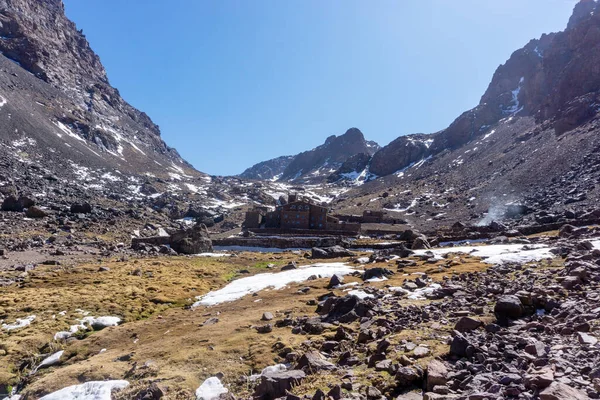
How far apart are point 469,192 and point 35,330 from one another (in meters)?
114

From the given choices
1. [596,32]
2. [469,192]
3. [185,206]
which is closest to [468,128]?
[596,32]

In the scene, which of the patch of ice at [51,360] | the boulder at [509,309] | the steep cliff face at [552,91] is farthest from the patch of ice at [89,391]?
the steep cliff face at [552,91]

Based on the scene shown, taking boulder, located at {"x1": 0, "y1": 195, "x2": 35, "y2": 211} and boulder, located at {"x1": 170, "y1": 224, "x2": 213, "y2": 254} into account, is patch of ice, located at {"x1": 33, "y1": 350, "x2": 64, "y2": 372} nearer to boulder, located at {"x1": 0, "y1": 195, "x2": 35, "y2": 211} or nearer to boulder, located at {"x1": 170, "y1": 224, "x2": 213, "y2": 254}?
boulder, located at {"x1": 170, "y1": 224, "x2": 213, "y2": 254}

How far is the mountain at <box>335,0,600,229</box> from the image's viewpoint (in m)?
76.5

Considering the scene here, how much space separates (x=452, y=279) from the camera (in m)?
18.0

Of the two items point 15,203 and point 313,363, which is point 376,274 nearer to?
point 313,363

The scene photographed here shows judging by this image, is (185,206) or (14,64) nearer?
(185,206)

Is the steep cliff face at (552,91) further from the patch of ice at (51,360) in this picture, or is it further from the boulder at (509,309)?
the patch of ice at (51,360)

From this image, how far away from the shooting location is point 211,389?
31.8 ft

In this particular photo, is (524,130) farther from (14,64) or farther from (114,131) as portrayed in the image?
(14,64)

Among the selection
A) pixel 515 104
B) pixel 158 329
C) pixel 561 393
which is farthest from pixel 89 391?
pixel 515 104

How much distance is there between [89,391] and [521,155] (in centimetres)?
12996

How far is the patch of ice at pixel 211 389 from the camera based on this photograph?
930cm

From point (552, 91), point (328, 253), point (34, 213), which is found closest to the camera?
point (328, 253)
